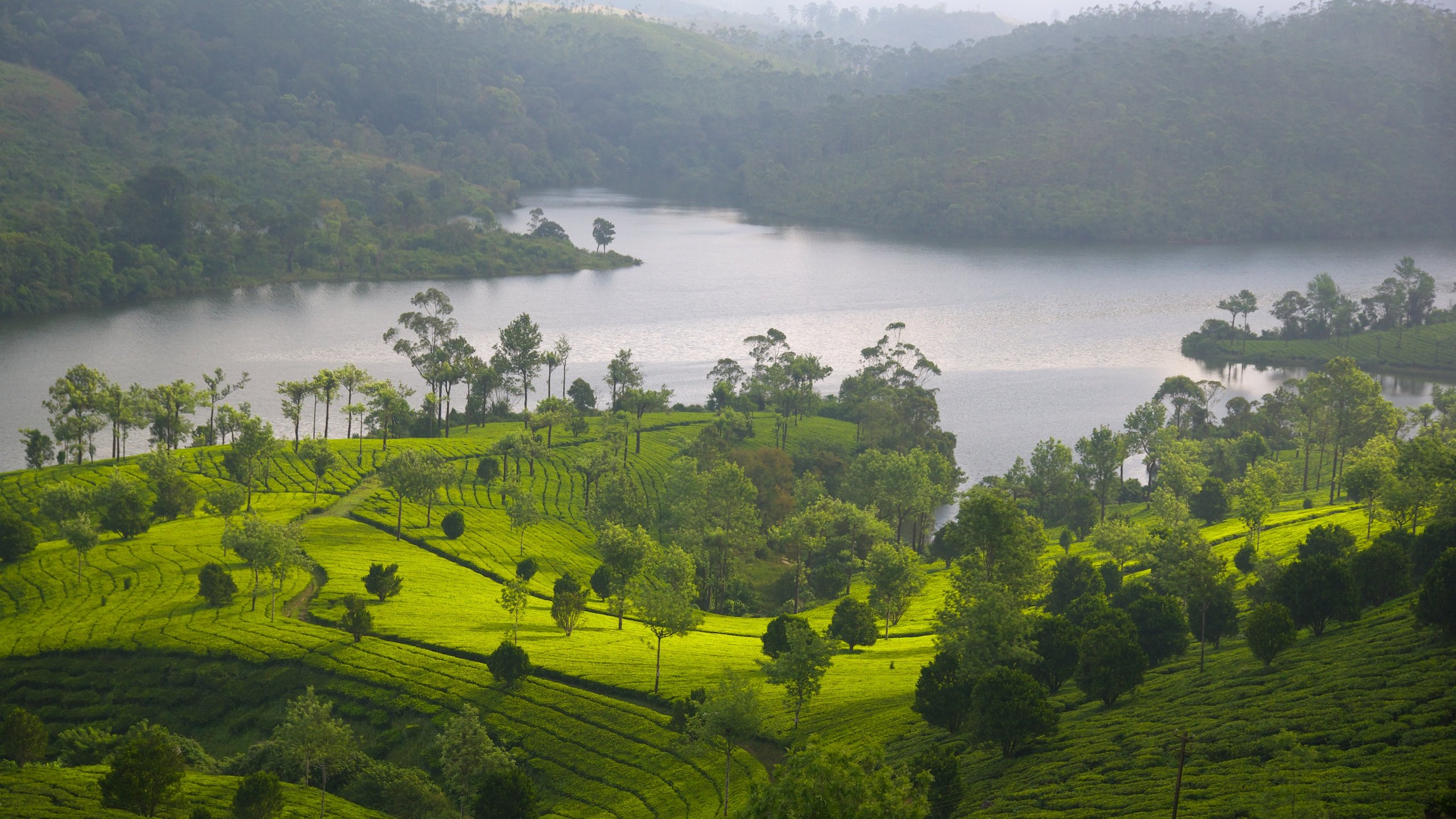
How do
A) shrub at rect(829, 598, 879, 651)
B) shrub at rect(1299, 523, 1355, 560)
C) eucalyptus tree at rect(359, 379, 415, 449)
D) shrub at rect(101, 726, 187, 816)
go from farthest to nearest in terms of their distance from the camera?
eucalyptus tree at rect(359, 379, 415, 449), shrub at rect(829, 598, 879, 651), shrub at rect(1299, 523, 1355, 560), shrub at rect(101, 726, 187, 816)

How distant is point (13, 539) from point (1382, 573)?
7753 centimetres

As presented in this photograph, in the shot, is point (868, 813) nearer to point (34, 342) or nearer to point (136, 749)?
point (136, 749)

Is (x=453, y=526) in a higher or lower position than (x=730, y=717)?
higher

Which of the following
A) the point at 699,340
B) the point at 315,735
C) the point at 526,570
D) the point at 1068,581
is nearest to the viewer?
the point at 315,735

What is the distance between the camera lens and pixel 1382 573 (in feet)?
172

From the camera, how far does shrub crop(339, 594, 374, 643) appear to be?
2255 inches

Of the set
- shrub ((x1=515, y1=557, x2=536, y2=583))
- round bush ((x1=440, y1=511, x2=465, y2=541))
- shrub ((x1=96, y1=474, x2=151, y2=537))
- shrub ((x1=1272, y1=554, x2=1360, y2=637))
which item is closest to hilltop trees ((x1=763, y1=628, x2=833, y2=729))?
shrub ((x1=1272, y1=554, x2=1360, y2=637))

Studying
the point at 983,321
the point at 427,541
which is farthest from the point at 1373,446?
the point at 983,321

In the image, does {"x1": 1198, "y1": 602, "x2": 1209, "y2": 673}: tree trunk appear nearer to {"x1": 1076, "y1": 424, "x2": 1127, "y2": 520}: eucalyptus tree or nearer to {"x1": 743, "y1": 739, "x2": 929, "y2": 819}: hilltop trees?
{"x1": 743, "y1": 739, "x2": 929, "y2": 819}: hilltop trees

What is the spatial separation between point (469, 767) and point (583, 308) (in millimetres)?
144217

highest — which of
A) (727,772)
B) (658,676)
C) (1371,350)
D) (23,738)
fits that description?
(1371,350)

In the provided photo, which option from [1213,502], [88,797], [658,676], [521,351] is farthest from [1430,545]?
[521,351]

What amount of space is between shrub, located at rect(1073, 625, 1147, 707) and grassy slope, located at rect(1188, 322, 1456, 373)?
431ft

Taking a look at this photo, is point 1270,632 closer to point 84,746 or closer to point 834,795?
point 834,795
